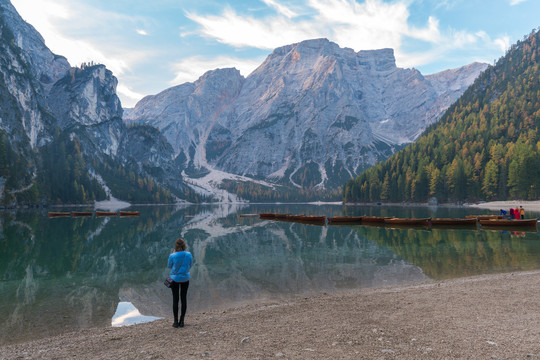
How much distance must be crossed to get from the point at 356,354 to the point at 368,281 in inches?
573

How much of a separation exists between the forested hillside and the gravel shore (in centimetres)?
13499

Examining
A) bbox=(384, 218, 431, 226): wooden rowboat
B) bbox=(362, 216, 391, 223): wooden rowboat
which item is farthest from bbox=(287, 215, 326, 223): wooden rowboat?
bbox=(384, 218, 431, 226): wooden rowboat

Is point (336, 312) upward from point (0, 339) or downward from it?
upward

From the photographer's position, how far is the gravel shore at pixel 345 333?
30.8 ft

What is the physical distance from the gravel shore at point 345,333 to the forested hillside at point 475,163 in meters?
135

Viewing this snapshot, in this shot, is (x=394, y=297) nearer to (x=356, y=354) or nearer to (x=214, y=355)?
(x=356, y=354)

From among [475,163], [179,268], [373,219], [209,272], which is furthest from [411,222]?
[475,163]

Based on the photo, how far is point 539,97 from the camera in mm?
185250

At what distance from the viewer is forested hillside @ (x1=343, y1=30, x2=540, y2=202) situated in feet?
413

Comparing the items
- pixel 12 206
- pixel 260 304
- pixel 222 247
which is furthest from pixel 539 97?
pixel 12 206

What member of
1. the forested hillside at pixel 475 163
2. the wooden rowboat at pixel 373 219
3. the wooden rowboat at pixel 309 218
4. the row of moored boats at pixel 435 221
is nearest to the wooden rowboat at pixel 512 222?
the row of moored boats at pixel 435 221

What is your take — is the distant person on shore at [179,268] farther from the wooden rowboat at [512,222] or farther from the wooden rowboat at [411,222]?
the wooden rowboat at [512,222]

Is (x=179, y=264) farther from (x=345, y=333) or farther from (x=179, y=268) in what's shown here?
(x=345, y=333)

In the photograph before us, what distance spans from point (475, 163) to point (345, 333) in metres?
165
